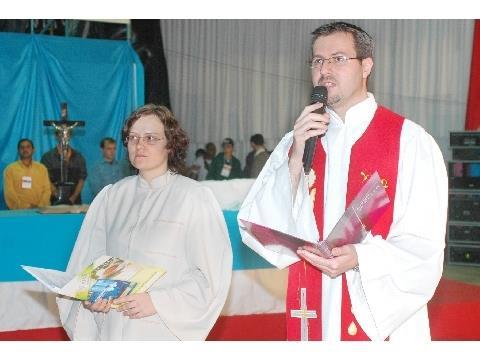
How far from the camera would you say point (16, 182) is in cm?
978

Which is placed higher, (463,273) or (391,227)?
(391,227)

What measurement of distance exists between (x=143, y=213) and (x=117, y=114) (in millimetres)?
8909

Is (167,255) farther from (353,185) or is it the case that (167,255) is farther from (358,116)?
(358,116)

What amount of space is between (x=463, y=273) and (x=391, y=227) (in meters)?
8.26

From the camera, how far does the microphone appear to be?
8.80ft

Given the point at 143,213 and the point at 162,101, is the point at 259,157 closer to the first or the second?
the point at 162,101

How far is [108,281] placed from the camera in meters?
3.15

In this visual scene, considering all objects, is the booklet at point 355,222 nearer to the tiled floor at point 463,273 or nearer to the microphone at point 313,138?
the microphone at point 313,138

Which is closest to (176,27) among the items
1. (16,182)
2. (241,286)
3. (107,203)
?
(16,182)

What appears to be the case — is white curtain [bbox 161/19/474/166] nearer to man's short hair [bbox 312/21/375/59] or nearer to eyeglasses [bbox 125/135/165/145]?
eyeglasses [bbox 125/135/165/145]

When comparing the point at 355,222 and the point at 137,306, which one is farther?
the point at 137,306

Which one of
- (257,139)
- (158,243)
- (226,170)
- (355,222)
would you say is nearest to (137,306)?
(158,243)

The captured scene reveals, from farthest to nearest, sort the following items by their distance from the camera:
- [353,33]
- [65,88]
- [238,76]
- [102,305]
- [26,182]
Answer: [238,76], [65,88], [26,182], [102,305], [353,33]

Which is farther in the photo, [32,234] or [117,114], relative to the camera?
[117,114]
